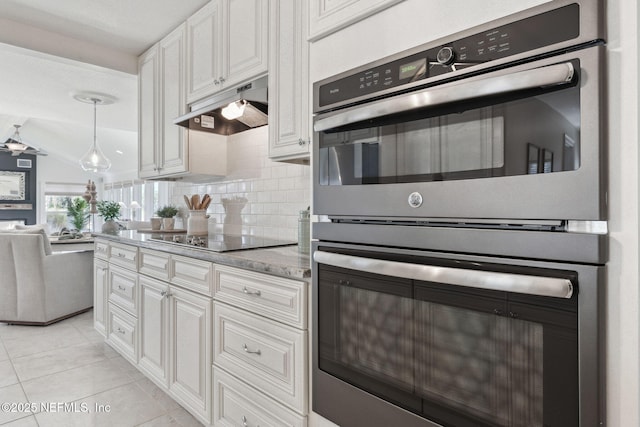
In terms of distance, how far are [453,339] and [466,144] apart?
18.7 inches

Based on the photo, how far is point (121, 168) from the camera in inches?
303

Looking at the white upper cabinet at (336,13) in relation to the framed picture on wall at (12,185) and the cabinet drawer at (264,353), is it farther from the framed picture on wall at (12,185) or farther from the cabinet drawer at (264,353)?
the framed picture on wall at (12,185)

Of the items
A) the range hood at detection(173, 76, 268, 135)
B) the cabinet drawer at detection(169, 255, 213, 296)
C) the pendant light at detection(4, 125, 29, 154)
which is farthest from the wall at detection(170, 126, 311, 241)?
the pendant light at detection(4, 125, 29, 154)

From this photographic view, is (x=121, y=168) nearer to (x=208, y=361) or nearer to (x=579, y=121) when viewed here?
(x=208, y=361)

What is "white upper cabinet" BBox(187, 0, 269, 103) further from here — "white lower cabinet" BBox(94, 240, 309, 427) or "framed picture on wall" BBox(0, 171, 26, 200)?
"framed picture on wall" BBox(0, 171, 26, 200)

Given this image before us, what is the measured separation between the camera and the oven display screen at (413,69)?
3.16 feet

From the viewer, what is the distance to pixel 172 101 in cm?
272

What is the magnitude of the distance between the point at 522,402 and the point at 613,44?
74cm

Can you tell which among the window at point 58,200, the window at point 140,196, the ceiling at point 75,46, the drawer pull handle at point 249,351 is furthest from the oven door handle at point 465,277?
the window at point 58,200

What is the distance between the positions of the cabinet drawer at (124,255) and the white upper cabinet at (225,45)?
3.60ft

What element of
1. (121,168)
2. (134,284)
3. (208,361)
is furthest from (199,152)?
(121,168)

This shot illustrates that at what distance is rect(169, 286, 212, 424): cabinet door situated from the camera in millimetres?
1786

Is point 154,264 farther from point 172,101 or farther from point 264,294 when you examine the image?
point 172,101

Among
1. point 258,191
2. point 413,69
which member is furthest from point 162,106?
point 413,69
